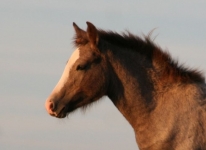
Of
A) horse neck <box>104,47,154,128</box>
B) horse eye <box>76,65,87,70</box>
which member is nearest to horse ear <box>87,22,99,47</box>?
horse neck <box>104,47,154,128</box>

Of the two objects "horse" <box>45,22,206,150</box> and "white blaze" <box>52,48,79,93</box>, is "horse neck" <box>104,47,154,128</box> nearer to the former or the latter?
"horse" <box>45,22,206,150</box>

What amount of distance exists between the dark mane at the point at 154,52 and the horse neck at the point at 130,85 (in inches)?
5.3

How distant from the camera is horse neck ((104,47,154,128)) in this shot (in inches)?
383

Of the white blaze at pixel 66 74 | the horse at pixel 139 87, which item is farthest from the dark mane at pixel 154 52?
the white blaze at pixel 66 74

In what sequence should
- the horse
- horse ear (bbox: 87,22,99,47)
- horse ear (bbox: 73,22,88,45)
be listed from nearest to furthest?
the horse → horse ear (bbox: 87,22,99,47) → horse ear (bbox: 73,22,88,45)

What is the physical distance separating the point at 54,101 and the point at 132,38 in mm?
1715

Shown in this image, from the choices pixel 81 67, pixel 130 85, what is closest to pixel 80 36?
pixel 81 67

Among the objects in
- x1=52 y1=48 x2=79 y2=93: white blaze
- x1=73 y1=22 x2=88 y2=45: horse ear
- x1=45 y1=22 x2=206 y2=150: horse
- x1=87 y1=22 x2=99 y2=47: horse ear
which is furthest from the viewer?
x1=73 y1=22 x2=88 y2=45: horse ear

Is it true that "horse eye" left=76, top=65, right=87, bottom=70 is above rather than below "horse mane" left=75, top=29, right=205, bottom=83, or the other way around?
below

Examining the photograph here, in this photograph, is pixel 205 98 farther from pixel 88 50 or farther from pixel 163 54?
pixel 88 50

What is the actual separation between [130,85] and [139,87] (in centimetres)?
15

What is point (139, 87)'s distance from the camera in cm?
979

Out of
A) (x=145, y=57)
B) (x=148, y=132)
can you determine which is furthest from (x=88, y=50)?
(x=148, y=132)

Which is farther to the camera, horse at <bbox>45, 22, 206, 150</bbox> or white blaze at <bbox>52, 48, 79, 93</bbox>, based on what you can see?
white blaze at <bbox>52, 48, 79, 93</bbox>
